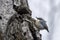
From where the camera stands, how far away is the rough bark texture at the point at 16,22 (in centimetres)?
1430

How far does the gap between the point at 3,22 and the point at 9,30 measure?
83 centimetres

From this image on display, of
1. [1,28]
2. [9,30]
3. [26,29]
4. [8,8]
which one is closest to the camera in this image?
[1,28]

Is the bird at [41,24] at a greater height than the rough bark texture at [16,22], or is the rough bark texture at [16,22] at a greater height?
the rough bark texture at [16,22]

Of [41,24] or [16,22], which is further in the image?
[41,24]

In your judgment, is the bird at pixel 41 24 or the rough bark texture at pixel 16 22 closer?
the rough bark texture at pixel 16 22

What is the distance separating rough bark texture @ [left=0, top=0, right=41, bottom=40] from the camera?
1430 cm

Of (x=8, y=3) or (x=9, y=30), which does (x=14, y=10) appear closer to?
(x=8, y=3)

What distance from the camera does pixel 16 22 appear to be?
52.2 ft

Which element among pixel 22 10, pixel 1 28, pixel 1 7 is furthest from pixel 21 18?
pixel 1 28

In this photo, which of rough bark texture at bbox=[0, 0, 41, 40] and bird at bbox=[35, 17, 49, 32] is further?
bird at bbox=[35, 17, 49, 32]

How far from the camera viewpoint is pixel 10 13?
15570 millimetres

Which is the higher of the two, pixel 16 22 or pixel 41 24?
pixel 16 22

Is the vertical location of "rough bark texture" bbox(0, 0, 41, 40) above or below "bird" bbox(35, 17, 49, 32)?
above

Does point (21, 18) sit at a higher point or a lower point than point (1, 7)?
lower
